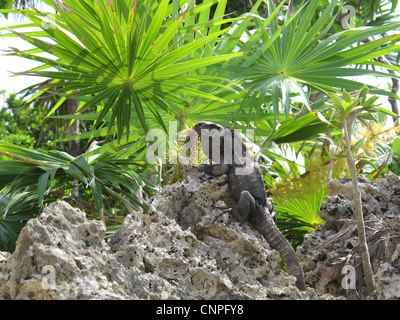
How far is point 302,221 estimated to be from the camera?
558cm

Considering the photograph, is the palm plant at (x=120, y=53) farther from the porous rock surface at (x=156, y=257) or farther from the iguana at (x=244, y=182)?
the porous rock surface at (x=156, y=257)

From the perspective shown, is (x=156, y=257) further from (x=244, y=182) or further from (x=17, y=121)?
(x=17, y=121)

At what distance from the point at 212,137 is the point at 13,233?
2.08 meters

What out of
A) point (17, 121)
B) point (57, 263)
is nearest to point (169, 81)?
point (57, 263)

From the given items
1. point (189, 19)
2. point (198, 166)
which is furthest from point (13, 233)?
point (189, 19)

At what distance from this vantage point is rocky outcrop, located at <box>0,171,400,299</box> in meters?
2.30

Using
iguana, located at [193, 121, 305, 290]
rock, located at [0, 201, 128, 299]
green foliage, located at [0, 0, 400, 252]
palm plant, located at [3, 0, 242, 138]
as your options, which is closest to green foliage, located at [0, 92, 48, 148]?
green foliage, located at [0, 0, 400, 252]

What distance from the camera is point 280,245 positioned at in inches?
136

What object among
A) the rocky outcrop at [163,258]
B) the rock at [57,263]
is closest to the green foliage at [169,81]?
the rocky outcrop at [163,258]

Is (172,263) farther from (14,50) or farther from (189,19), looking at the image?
(189,19)

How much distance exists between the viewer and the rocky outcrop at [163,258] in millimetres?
2301

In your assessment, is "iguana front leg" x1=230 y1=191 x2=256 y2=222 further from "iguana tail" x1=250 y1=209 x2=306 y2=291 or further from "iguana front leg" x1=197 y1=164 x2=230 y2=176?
"iguana front leg" x1=197 y1=164 x2=230 y2=176

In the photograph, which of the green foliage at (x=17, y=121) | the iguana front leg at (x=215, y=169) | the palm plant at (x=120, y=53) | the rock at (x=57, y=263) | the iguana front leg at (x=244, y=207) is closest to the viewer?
the rock at (x=57, y=263)

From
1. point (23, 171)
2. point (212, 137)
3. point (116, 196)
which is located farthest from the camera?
point (116, 196)
